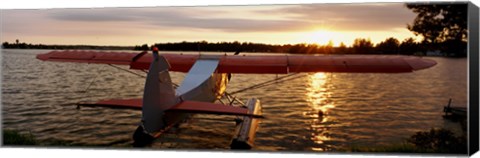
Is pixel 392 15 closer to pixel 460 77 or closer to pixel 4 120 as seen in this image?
pixel 460 77

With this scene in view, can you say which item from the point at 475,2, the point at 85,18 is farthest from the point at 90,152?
the point at 475,2

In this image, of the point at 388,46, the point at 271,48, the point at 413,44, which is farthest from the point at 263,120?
the point at 413,44

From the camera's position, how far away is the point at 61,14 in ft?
24.2

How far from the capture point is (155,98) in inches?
234

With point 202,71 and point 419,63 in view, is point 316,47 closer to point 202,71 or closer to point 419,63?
point 419,63

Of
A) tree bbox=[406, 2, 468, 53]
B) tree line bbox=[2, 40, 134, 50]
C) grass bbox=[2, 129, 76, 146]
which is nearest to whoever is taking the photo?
tree bbox=[406, 2, 468, 53]

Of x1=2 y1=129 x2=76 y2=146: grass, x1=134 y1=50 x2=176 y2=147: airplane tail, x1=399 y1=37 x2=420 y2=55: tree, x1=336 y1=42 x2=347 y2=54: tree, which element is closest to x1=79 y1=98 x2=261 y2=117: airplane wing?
x1=134 y1=50 x2=176 y2=147: airplane tail

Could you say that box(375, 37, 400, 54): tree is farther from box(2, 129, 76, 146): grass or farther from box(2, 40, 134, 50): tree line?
box(2, 129, 76, 146): grass

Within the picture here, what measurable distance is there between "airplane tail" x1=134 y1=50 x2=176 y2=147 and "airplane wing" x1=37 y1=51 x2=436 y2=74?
1466 millimetres

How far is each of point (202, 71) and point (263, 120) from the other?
6.53ft

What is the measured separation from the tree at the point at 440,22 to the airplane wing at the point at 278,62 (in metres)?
0.79

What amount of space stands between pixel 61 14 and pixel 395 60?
18.7 feet

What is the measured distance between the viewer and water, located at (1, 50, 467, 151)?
7523 mm

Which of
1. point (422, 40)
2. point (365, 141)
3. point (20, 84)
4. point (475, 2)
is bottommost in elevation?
A: point (365, 141)
